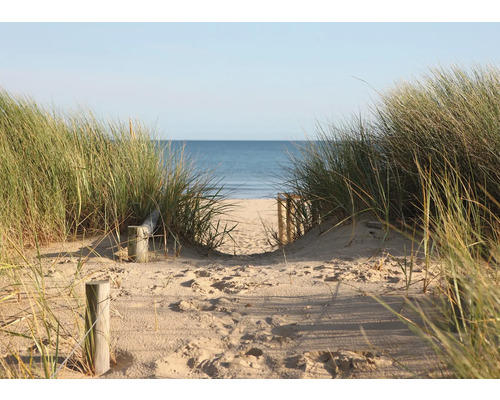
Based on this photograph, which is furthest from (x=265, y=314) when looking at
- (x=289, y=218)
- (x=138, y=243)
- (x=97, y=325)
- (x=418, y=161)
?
(x=289, y=218)

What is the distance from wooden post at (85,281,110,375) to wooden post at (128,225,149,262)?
1.97 metres

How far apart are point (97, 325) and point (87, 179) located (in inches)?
114

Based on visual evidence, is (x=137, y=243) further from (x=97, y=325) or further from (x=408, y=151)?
(x=408, y=151)

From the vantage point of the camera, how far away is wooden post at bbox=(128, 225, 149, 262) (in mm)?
4566

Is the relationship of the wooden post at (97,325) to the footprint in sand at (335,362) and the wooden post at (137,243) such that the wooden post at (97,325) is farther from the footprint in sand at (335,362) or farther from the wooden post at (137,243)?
the wooden post at (137,243)

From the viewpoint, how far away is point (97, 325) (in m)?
2.57

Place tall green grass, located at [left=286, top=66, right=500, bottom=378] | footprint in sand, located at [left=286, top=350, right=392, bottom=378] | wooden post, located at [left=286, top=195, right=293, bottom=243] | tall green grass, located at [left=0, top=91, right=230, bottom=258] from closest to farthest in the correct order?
footprint in sand, located at [left=286, top=350, right=392, bottom=378] → tall green grass, located at [left=286, top=66, right=500, bottom=378] → tall green grass, located at [left=0, top=91, right=230, bottom=258] → wooden post, located at [left=286, top=195, right=293, bottom=243]

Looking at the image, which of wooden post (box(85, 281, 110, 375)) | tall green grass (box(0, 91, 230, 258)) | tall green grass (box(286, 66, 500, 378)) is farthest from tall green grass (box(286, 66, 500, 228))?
wooden post (box(85, 281, 110, 375))

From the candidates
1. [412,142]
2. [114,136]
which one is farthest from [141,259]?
[412,142]

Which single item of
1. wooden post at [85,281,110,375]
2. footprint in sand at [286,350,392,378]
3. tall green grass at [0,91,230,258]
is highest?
tall green grass at [0,91,230,258]

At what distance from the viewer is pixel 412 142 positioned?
4.86 metres

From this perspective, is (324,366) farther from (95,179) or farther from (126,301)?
(95,179)

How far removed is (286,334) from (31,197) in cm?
307

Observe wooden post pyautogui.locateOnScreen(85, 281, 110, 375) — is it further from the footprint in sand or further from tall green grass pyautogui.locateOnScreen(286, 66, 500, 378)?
tall green grass pyautogui.locateOnScreen(286, 66, 500, 378)
